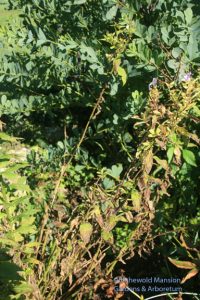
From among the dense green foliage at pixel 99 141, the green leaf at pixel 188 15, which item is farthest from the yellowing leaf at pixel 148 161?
the green leaf at pixel 188 15

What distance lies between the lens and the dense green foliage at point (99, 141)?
6.07 feet

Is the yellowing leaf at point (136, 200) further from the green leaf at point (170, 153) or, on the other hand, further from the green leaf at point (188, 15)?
the green leaf at point (188, 15)

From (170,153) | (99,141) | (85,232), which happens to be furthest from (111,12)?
(85,232)

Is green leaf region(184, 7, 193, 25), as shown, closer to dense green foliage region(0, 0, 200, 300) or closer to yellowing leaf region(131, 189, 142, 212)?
dense green foliage region(0, 0, 200, 300)

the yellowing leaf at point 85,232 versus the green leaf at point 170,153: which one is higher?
the green leaf at point 170,153

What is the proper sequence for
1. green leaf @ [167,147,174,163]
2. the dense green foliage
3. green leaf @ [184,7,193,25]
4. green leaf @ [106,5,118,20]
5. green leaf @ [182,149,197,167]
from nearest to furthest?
the dense green foliage < green leaf @ [167,147,174,163] < green leaf @ [182,149,197,167] < green leaf @ [184,7,193,25] < green leaf @ [106,5,118,20]

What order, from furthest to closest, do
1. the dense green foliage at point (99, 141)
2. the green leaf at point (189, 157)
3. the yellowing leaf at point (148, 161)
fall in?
the green leaf at point (189, 157), the dense green foliage at point (99, 141), the yellowing leaf at point (148, 161)

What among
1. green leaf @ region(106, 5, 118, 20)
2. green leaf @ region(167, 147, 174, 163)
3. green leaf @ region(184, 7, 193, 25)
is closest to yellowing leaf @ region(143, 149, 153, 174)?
green leaf @ region(167, 147, 174, 163)

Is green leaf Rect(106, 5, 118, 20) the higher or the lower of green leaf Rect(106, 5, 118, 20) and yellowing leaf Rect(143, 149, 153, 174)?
the higher

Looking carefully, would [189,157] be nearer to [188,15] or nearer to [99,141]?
[188,15]

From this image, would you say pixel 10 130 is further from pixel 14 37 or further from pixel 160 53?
pixel 160 53

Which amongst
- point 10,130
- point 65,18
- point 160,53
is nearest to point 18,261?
point 160,53

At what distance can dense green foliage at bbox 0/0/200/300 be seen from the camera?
185cm

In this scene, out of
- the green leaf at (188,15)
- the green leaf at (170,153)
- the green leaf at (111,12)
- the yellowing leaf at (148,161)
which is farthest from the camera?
the green leaf at (111,12)
